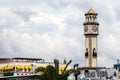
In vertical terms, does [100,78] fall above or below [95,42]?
below

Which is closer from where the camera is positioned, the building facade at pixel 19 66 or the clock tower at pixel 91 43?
the building facade at pixel 19 66

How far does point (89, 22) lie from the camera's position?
174875 mm

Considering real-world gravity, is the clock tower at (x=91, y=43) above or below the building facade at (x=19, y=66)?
above

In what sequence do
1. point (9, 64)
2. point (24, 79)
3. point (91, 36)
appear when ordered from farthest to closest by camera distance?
1. point (91, 36)
2. point (9, 64)
3. point (24, 79)

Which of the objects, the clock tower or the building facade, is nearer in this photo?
the building facade

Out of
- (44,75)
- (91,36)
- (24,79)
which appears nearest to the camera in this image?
(44,75)

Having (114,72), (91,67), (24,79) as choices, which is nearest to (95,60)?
(91,67)

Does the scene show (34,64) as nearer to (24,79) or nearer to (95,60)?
(95,60)

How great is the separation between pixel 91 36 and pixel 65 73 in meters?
78.4

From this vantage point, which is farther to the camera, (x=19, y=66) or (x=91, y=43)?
(x=91, y=43)

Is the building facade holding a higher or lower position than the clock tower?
lower

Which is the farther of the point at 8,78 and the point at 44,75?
the point at 8,78

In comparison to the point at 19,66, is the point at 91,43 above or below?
above

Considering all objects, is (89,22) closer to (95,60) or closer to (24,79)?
(95,60)
